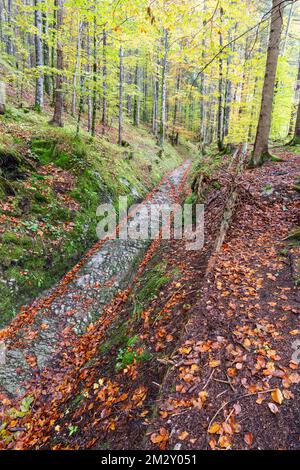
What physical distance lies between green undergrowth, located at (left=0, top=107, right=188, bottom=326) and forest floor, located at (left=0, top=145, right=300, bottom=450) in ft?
6.65

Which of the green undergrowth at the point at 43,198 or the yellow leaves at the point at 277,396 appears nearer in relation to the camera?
the yellow leaves at the point at 277,396

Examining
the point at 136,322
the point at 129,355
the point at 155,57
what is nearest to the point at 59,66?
the point at 136,322

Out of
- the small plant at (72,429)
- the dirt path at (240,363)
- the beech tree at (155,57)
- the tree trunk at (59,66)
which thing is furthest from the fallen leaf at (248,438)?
the tree trunk at (59,66)

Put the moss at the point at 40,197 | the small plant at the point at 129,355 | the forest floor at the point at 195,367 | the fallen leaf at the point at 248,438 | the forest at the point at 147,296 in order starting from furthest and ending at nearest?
1. the moss at the point at 40,197
2. the small plant at the point at 129,355
3. the forest at the point at 147,296
4. the forest floor at the point at 195,367
5. the fallen leaf at the point at 248,438

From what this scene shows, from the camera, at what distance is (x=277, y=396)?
116 inches

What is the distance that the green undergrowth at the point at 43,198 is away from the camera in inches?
247

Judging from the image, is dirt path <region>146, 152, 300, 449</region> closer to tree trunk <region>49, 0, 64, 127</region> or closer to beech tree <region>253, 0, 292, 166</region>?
beech tree <region>253, 0, 292, 166</region>

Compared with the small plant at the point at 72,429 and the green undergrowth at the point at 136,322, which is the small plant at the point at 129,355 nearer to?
the green undergrowth at the point at 136,322

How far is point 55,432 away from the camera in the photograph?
3.87m

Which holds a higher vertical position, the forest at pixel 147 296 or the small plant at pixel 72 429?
the forest at pixel 147 296

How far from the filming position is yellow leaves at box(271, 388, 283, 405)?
2897 mm

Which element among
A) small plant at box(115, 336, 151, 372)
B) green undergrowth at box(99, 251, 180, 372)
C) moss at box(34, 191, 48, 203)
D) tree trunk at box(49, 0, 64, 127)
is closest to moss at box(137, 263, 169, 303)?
green undergrowth at box(99, 251, 180, 372)

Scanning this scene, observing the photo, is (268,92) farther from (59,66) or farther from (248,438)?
(248,438)

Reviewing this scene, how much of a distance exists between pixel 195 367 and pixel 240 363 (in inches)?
22.2
